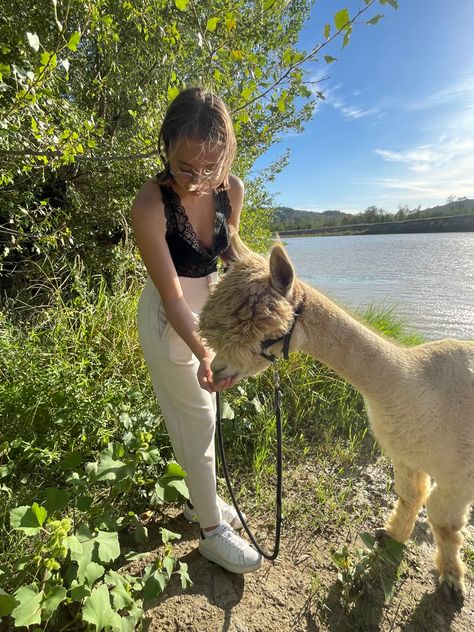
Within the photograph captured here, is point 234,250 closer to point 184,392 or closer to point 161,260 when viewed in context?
point 161,260

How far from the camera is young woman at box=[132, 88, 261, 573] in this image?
1.59 metres

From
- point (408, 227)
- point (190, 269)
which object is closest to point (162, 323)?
point (190, 269)

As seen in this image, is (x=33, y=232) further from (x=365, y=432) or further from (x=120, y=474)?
(x=365, y=432)

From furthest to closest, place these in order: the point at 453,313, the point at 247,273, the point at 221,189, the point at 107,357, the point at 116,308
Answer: the point at 453,313 < the point at 116,308 < the point at 107,357 < the point at 221,189 < the point at 247,273

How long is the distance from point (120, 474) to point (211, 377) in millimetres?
587

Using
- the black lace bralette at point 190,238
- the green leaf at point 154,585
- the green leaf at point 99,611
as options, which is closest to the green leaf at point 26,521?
the green leaf at point 99,611

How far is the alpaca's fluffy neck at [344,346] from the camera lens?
1.70 metres

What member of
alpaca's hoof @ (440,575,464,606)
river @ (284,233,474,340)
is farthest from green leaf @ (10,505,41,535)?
river @ (284,233,474,340)

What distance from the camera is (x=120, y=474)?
1.60m

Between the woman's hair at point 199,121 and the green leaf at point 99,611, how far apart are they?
175cm

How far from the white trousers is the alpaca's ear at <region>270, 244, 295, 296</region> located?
46 cm

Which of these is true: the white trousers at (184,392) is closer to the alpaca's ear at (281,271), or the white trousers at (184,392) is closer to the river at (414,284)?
the alpaca's ear at (281,271)

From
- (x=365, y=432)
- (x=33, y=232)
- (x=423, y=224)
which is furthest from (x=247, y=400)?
(x=423, y=224)

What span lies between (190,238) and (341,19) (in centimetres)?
130
